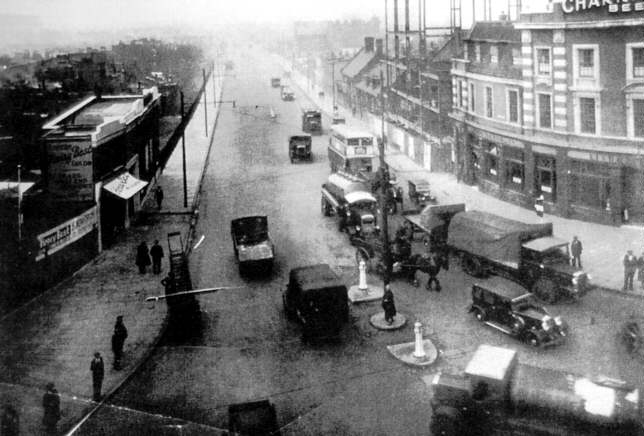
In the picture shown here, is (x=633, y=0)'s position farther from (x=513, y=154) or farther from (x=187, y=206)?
(x=187, y=206)

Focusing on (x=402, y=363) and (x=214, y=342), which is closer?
(x=402, y=363)

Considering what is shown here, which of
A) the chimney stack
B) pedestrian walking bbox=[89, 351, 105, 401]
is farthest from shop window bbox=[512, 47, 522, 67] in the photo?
the chimney stack

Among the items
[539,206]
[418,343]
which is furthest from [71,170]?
[539,206]

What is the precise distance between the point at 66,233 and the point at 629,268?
2341cm

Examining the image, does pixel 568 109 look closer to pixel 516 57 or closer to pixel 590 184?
pixel 590 184

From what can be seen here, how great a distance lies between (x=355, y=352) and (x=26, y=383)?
996cm

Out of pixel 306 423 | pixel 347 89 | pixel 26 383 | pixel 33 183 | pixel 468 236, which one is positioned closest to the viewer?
pixel 306 423

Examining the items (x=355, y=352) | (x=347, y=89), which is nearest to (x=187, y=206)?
(x=355, y=352)

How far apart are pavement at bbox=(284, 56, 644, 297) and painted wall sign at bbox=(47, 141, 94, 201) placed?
21204 mm

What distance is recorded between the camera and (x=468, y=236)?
28.1m

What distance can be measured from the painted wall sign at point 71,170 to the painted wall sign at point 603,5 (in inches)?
988

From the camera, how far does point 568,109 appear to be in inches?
1372

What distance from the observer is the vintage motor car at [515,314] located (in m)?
20.8

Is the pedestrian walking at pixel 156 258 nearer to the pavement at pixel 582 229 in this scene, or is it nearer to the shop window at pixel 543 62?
the pavement at pixel 582 229
